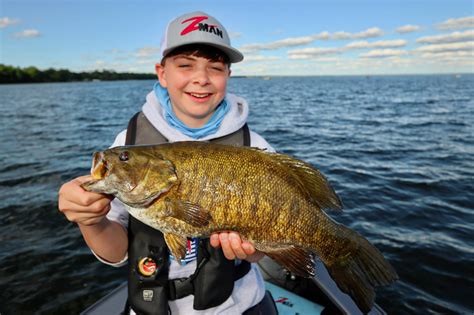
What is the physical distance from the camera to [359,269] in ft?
9.05

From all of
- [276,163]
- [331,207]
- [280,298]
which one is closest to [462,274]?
[280,298]

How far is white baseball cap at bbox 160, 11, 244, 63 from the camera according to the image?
9.67 ft

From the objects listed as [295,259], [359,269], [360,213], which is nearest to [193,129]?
[295,259]

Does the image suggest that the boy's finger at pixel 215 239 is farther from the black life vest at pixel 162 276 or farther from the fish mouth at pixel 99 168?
the fish mouth at pixel 99 168

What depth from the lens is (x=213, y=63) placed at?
320cm

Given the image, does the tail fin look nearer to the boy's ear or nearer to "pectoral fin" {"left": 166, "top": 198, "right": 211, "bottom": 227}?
"pectoral fin" {"left": 166, "top": 198, "right": 211, "bottom": 227}

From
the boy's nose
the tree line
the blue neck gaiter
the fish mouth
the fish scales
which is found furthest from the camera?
the tree line

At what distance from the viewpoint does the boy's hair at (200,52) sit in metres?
3.07

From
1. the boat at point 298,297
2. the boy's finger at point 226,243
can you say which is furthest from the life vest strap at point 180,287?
the boat at point 298,297

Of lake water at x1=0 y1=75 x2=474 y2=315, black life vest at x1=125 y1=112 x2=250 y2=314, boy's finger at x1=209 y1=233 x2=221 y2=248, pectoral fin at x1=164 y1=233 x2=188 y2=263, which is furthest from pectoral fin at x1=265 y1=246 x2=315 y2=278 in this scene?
lake water at x1=0 y1=75 x2=474 y2=315

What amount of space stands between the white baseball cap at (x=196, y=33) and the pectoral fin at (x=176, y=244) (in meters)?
1.67

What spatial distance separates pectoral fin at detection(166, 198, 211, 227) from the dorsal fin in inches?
30.3

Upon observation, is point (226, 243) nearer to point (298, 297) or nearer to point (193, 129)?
point (193, 129)

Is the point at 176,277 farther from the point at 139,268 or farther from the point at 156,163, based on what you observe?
the point at 156,163
